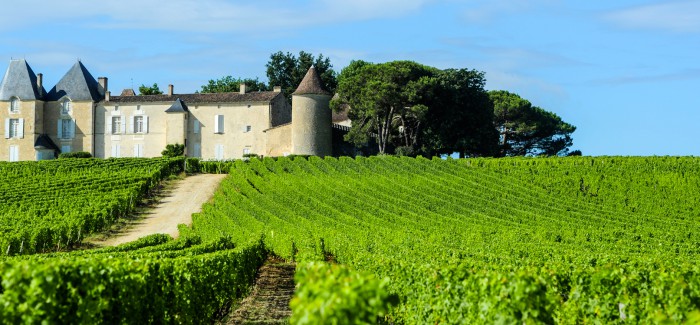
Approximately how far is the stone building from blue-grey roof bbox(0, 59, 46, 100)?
0.08m

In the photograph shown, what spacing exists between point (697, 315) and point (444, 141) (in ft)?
201

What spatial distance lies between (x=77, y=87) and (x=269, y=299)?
57.8 meters

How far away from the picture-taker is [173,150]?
7256cm

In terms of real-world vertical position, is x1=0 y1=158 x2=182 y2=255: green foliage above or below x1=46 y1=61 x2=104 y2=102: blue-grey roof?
below

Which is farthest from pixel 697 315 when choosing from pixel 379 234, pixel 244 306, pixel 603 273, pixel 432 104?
pixel 432 104

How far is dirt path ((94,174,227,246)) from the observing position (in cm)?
4388

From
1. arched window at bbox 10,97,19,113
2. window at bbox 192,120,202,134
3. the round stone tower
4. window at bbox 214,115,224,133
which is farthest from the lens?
arched window at bbox 10,97,19,113

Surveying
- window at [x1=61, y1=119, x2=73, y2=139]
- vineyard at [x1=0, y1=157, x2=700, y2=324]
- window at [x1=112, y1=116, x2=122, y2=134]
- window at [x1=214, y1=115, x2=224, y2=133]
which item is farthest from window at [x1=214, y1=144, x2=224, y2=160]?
window at [x1=61, y1=119, x2=73, y2=139]

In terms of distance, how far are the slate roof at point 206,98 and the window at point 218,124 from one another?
1208 mm

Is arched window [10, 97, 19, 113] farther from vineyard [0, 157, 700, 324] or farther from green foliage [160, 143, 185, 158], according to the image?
vineyard [0, 157, 700, 324]

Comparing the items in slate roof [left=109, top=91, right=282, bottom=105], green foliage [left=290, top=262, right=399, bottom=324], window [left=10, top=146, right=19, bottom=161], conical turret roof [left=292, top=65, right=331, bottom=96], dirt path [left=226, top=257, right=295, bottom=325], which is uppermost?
conical turret roof [left=292, top=65, right=331, bottom=96]

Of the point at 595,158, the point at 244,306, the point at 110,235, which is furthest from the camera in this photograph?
the point at 595,158

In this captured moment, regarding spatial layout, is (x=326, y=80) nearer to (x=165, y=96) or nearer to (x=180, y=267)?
(x=165, y=96)

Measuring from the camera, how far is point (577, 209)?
160 feet
